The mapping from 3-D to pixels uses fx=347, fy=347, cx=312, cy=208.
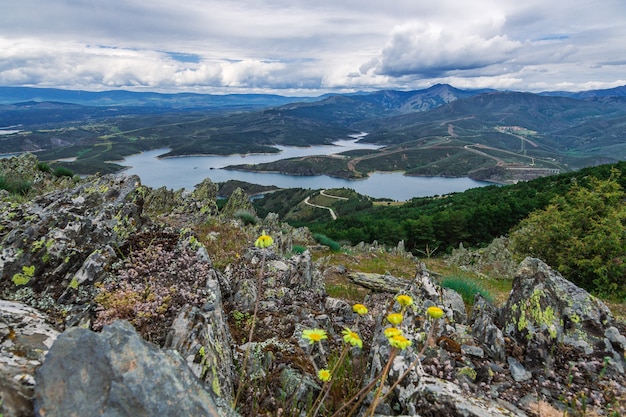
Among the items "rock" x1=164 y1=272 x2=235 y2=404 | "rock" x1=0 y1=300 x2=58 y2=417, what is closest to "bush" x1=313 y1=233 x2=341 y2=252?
"rock" x1=164 y1=272 x2=235 y2=404

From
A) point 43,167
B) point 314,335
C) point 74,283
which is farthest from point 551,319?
point 43,167

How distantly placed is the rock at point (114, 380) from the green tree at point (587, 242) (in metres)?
17.0

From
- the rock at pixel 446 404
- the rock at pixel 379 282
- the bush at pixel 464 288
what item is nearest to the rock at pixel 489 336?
the rock at pixel 446 404

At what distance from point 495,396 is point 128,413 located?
4.02m

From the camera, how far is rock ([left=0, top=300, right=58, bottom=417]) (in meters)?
2.08

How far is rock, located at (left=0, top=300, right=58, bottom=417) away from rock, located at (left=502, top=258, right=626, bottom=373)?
561cm

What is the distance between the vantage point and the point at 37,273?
503cm

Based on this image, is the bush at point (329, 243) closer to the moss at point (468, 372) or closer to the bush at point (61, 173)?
the moss at point (468, 372)

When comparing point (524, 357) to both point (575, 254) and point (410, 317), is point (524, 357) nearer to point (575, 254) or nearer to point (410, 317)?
point (410, 317)

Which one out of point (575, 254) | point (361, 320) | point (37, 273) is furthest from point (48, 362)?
point (575, 254)

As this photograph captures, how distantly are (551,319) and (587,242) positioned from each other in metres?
12.6

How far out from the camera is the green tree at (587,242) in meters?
14.3

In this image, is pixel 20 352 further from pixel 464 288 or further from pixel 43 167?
pixel 43 167

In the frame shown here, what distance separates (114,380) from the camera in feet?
7.60
